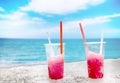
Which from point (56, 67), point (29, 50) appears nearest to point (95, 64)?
point (56, 67)

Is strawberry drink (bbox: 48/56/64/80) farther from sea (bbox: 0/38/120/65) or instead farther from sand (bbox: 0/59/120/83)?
sea (bbox: 0/38/120/65)

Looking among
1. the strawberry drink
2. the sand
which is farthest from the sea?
the strawberry drink

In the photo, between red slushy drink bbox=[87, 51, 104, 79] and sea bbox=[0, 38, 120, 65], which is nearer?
red slushy drink bbox=[87, 51, 104, 79]

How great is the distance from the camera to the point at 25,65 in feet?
4.54

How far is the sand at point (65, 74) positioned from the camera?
1139 mm

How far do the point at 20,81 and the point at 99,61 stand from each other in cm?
36

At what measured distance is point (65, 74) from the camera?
125 cm

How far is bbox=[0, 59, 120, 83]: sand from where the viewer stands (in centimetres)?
114

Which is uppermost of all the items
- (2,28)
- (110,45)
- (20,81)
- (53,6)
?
(53,6)

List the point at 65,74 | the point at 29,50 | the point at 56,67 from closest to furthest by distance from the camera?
the point at 56,67 < the point at 65,74 < the point at 29,50

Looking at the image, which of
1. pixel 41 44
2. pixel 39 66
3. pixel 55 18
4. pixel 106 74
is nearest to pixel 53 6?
pixel 55 18

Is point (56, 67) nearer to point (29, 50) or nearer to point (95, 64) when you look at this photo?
point (95, 64)

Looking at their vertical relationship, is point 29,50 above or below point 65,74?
above

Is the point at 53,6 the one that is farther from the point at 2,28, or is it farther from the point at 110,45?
the point at 110,45
